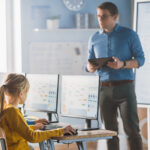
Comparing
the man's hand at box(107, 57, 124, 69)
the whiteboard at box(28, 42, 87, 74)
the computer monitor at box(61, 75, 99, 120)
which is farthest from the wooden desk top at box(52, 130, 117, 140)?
the whiteboard at box(28, 42, 87, 74)

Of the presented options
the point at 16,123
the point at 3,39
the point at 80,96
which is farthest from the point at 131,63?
the point at 3,39

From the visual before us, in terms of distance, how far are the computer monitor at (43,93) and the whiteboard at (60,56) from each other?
203 cm

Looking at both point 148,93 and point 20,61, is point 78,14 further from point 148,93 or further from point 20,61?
point 148,93

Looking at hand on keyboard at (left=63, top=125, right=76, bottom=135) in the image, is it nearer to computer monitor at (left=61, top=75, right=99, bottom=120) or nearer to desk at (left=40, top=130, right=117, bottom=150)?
desk at (left=40, top=130, right=117, bottom=150)

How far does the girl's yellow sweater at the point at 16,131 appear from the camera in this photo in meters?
2.52

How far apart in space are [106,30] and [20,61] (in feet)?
7.19

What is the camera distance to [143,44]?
172 inches

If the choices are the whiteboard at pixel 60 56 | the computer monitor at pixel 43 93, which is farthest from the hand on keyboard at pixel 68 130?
the whiteboard at pixel 60 56

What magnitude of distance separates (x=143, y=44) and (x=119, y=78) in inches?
36.8

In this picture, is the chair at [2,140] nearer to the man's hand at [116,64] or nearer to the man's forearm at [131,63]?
the man's hand at [116,64]

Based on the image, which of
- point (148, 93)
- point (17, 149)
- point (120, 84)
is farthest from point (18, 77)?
point (148, 93)

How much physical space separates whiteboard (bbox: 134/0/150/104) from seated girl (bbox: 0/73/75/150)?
6.32ft

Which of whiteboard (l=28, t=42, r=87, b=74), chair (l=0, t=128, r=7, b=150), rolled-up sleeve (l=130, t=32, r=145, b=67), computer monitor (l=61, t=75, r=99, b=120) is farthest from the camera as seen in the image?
whiteboard (l=28, t=42, r=87, b=74)

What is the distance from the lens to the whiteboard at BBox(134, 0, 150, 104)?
4336 millimetres
